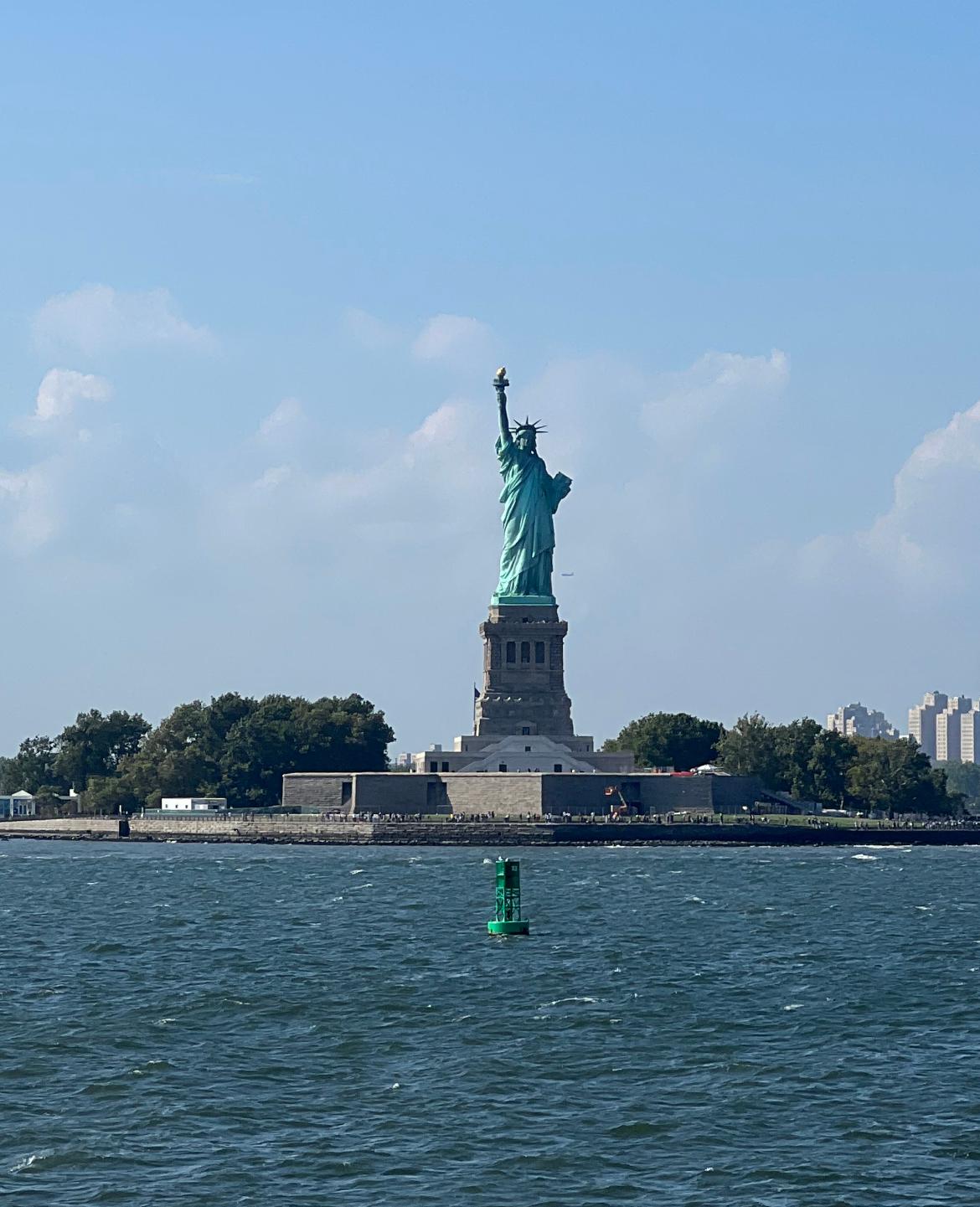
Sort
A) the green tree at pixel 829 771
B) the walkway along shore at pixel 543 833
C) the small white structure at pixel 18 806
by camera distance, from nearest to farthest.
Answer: the walkway along shore at pixel 543 833 → the green tree at pixel 829 771 → the small white structure at pixel 18 806

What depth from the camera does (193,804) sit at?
501 ft

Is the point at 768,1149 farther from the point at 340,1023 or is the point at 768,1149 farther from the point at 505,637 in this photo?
the point at 505,637

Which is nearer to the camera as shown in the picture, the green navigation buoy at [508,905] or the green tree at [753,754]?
the green navigation buoy at [508,905]

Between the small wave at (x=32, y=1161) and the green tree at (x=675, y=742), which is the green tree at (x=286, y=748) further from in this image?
the small wave at (x=32, y=1161)

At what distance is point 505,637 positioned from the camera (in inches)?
5738

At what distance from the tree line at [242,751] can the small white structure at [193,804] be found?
5.25m

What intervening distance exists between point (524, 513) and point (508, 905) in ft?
285

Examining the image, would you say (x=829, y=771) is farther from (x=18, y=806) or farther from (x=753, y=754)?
(x=18, y=806)

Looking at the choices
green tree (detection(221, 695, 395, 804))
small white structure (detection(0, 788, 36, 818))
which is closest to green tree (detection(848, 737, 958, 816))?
green tree (detection(221, 695, 395, 804))

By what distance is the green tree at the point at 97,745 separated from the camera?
182m

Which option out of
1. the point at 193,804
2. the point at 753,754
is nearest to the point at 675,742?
the point at 753,754

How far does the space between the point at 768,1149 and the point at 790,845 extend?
99855mm

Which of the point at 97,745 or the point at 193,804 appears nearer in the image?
the point at 193,804

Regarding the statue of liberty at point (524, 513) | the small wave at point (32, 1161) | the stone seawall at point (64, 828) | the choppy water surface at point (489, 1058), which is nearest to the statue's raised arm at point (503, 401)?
the statue of liberty at point (524, 513)
